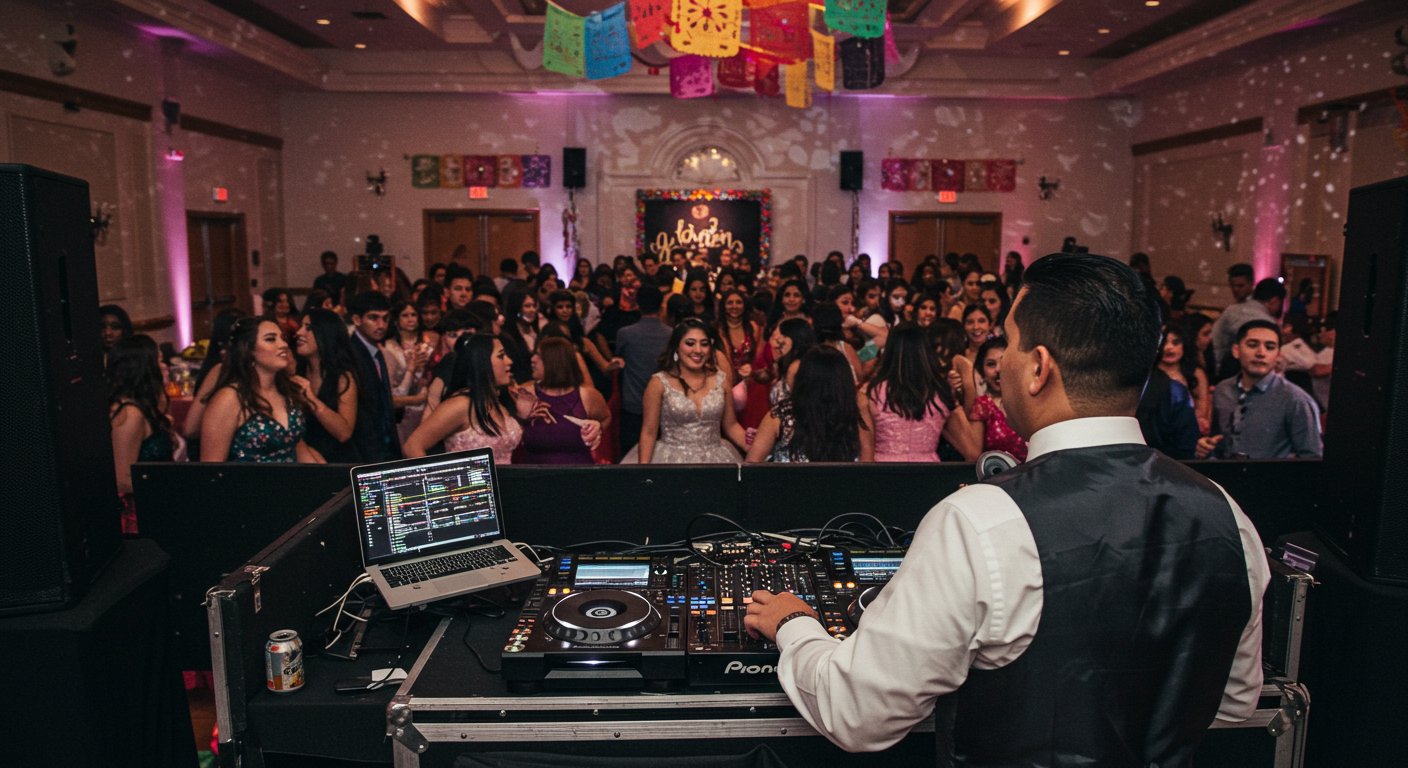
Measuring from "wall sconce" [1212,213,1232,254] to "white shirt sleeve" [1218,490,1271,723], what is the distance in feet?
31.3

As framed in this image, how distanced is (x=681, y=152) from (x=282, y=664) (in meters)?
10.7

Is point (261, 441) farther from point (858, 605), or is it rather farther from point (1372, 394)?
point (1372, 394)

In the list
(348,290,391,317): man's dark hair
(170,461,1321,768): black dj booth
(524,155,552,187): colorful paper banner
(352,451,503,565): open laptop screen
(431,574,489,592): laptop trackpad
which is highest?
(524,155,552,187): colorful paper banner

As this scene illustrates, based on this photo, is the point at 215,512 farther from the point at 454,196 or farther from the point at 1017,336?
the point at 454,196

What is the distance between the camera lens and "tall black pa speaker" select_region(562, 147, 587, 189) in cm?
1152

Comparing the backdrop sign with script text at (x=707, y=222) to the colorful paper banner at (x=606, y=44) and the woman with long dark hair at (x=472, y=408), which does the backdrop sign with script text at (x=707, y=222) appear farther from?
the woman with long dark hair at (x=472, y=408)

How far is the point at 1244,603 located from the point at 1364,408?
0.94 meters

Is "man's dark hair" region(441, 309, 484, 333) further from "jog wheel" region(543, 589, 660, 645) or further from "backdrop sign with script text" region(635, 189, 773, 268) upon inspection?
"backdrop sign with script text" region(635, 189, 773, 268)

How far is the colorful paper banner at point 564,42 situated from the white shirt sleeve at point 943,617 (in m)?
5.06

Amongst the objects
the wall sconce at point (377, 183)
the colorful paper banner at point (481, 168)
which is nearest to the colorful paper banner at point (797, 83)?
the colorful paper banner at point (481, 168)

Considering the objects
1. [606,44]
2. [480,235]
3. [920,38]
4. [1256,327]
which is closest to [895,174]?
[920,38]

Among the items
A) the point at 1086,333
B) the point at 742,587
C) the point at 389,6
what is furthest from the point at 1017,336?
the point at 389,6

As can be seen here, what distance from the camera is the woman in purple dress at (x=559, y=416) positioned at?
3.55m

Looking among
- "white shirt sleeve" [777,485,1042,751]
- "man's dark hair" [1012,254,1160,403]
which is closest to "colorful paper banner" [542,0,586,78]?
"man's dark hair" [1012,254,1160,403]
